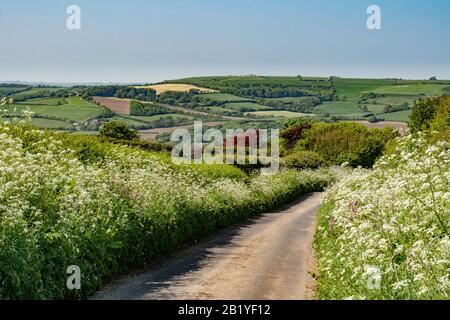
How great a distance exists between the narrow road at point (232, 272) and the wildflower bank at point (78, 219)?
574 millimetres

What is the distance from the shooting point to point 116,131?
42875 millimetres

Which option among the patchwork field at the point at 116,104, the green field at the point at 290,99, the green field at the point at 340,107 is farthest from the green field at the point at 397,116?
the patchwork field at the point at 116,104

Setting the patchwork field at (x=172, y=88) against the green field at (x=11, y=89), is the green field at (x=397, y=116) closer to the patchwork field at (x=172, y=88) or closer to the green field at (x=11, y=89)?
the patchwork field at (x=172, y=88)

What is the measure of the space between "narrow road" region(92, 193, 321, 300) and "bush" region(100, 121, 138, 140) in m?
20.2

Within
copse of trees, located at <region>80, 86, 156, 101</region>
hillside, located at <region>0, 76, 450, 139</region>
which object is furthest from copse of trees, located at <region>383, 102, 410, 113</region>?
copse of trees, located at <region>80, 86, 156, 101</region>

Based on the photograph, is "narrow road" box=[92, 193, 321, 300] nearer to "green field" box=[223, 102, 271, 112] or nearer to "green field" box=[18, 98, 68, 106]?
"green field" box=[18, 98, 68, 106]

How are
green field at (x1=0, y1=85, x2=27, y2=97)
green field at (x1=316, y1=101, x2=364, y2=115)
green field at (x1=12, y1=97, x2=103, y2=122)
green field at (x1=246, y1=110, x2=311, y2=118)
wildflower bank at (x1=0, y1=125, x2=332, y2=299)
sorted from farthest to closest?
green field at (x1=316, y1=101, x2=364, y2=115)
green field at (x1=246, y1=110, x2=311, y2=118)
green field at (x1=0, y1=85, x2=27, y2=97)
green field at (x1=12, y1=97, x2=103, y2=122)
wildflower bank at (x1=0, y1=125, x2=332, y2=299)

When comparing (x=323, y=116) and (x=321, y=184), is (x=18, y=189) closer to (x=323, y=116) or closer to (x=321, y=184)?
(x=321, y=184)

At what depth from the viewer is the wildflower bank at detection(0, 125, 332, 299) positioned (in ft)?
34.5

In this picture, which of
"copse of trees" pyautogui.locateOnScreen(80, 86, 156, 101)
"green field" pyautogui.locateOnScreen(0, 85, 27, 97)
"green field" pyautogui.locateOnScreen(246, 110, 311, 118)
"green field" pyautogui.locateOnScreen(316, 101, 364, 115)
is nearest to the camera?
"green field" pyautogui.locateOnScreen(0, 85, 27, 97)

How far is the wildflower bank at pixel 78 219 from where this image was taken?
10.5 meters

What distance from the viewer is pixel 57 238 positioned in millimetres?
11656
